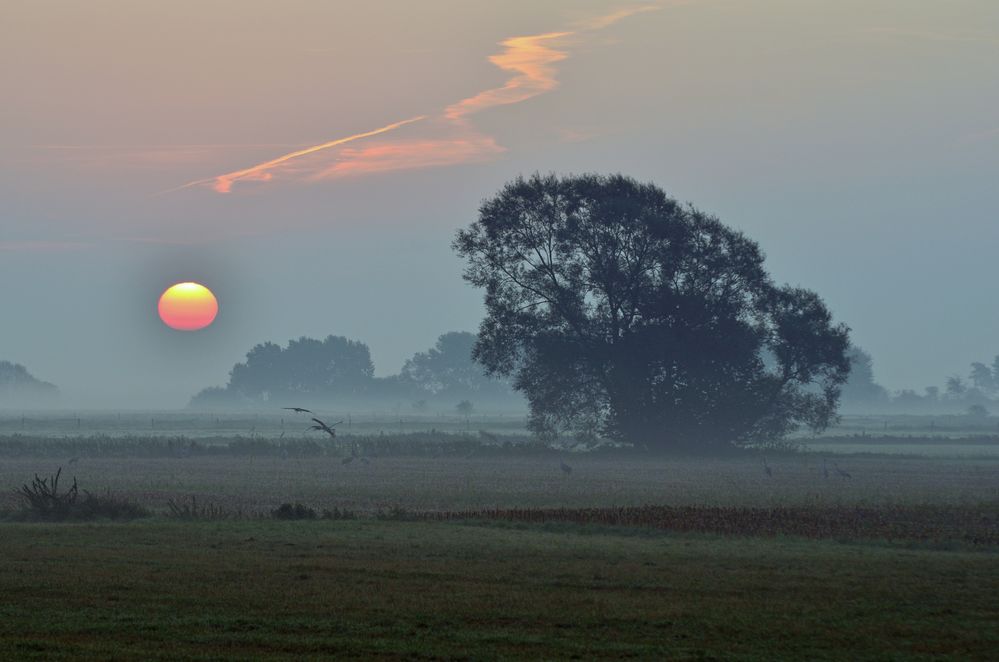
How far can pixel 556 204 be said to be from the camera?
247ft

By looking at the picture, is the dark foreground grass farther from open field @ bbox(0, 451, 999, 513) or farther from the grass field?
open field @ bbox(0, 451, 999, 513)

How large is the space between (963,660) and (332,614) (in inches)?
337

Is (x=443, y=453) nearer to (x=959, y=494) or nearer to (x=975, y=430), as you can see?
(x=959, y=494)

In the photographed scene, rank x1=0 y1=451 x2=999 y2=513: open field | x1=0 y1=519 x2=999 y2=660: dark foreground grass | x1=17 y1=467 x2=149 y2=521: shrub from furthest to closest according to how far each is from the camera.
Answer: x1=0 y1=451 x2=999 y2=513: open field < x1=17 y1=467 x2=149 y2=521: shrub < x1=0 y1=519 x2=999 y2=660: dark foreground grass

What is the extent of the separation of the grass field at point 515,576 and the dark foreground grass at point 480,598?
6 cm

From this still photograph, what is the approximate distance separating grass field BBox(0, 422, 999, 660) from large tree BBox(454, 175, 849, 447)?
1151 inches

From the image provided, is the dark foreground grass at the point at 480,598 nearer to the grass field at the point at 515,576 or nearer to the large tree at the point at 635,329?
the grass field at the point at 515,576

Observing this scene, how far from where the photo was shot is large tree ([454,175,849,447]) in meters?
74.3

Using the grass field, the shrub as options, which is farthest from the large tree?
the shrub

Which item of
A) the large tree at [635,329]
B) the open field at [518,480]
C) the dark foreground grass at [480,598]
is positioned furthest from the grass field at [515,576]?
the large tree at [635,329]

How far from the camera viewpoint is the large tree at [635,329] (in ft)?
244

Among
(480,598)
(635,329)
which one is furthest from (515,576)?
(635,329)

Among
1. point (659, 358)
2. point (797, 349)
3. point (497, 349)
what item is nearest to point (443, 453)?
point (497, 349)

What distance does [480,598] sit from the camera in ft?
61.1
